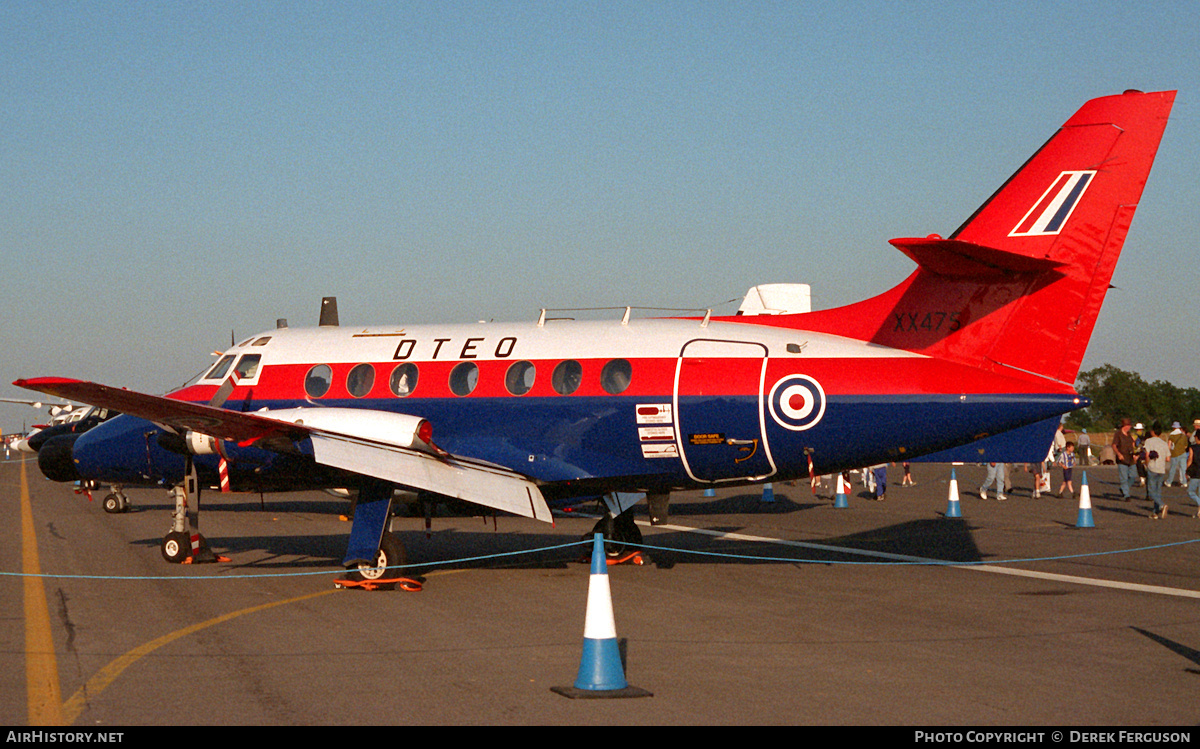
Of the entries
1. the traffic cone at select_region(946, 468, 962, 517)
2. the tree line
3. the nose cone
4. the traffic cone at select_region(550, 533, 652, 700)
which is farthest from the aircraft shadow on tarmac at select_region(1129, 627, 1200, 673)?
the tree line

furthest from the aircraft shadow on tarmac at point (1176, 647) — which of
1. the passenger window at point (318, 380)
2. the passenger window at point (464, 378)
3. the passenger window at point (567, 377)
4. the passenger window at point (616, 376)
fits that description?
the passenger window at point (318, 380)

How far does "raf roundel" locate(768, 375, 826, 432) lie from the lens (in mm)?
14180

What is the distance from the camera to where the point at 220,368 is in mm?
17922

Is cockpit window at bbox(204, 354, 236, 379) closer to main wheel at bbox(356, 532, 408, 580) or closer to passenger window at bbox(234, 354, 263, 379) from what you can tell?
passenger window at bbox(234, 354, 263, 379)

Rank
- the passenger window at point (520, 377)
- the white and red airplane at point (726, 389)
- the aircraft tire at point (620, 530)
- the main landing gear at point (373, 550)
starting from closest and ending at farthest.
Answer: the white and red airplane at point (726, 389)
the main landing gear at point (373, 550)
the passenger window at point (520, 377)
the aircraft tire at point (620, 530)

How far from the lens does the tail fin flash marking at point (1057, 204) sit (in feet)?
43.8

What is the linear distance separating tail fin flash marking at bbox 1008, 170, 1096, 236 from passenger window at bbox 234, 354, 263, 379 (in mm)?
11837

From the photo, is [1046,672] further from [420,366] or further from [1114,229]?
[420,366]

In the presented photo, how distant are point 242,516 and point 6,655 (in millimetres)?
17514

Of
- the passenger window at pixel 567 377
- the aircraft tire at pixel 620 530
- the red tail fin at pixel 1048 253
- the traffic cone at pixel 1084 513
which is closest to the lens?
the red tail fin at pixel 1048 253

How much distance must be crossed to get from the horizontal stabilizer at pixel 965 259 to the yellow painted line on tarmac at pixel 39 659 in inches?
362

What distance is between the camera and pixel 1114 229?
1315cm

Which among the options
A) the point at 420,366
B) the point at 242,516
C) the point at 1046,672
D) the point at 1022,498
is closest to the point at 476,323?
the point at 420,366

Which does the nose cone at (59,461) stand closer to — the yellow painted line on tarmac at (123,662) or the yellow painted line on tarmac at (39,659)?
the yellow painted line on tarmac at (39,659)
